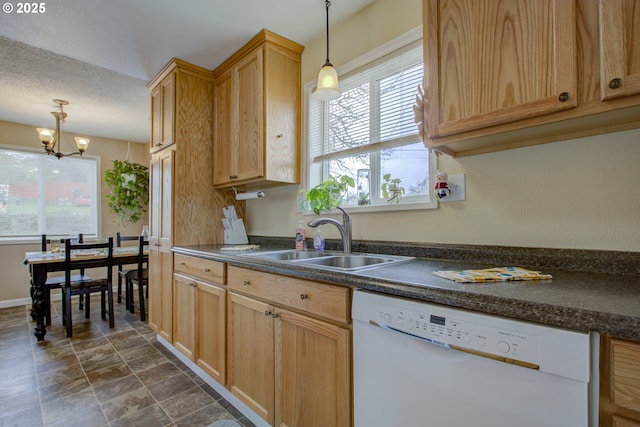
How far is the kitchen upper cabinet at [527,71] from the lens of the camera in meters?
0.82

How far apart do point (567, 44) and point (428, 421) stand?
1.18 meters

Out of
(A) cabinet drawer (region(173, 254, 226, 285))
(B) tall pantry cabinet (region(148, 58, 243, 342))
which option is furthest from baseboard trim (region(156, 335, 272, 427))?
(A) cabinet drawer (region(173, 254, 226, 285))

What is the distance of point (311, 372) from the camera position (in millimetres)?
1218

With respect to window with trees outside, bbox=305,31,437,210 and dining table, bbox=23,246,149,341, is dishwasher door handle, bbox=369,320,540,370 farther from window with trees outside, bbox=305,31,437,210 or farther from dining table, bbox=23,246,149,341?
dining table, bbox=23,246,149,341

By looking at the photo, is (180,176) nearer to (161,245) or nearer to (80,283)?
(161,245)

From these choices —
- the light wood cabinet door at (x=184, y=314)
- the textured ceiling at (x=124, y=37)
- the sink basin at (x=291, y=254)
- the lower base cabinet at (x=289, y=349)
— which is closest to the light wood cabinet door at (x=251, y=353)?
the lower base cabinet at (x=289, y=349)

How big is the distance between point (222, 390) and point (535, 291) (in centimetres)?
183

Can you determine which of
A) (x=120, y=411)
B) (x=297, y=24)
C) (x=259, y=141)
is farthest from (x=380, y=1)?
(x=120, y=411)

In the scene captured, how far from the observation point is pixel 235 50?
2.31 meters

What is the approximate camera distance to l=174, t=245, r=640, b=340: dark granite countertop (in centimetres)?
63

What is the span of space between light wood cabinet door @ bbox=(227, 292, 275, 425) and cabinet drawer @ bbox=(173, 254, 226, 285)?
16 cm

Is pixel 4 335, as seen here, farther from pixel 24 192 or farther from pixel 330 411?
pixel 330 411

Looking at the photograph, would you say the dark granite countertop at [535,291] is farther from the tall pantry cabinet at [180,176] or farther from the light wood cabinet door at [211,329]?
the tall pantry cabinet at [180,176]

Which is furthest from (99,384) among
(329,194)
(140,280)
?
(329,194)
